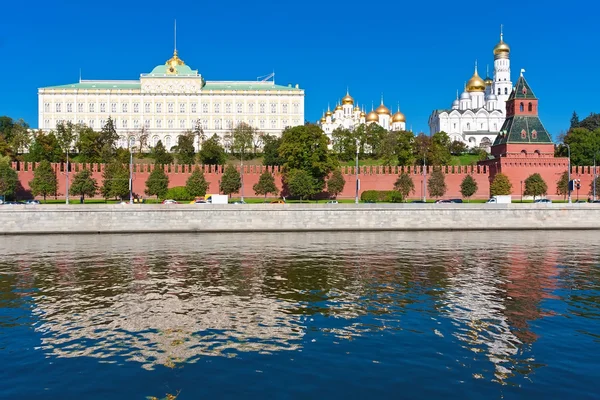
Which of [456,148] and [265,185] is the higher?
[456,148]

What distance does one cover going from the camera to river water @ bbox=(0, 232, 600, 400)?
995 centimetres

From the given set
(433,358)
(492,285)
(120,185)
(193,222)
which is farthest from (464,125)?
(433,358)

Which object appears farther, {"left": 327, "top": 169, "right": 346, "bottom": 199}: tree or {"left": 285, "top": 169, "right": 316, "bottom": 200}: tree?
{"left": 327, "top": 169, "right": 346, "bottom": 199}: tree

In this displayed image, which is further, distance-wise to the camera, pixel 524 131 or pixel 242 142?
pixel 242 142

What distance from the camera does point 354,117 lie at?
113812 millimetres

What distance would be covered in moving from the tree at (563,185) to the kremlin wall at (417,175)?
0.55 meters

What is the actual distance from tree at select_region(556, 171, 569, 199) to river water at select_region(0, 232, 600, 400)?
35344 millimetres

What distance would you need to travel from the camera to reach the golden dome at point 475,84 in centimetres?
10856

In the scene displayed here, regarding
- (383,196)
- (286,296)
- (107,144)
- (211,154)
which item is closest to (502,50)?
(211,154)

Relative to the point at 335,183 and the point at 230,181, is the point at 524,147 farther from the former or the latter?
the point at 230,181

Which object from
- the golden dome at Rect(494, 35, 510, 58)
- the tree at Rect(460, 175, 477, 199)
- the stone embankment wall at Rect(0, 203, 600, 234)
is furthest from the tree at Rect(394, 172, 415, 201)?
the golden dome at Rect(494, 35, 510, 58)

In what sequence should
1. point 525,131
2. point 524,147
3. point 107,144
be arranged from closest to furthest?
1. point 524,147
2. point 525,131
3. point 107,144

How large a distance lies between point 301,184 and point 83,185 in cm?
2076

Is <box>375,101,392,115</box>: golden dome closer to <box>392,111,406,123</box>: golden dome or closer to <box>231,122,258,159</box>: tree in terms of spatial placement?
<box>392,111,406,123</box>: golden dome
